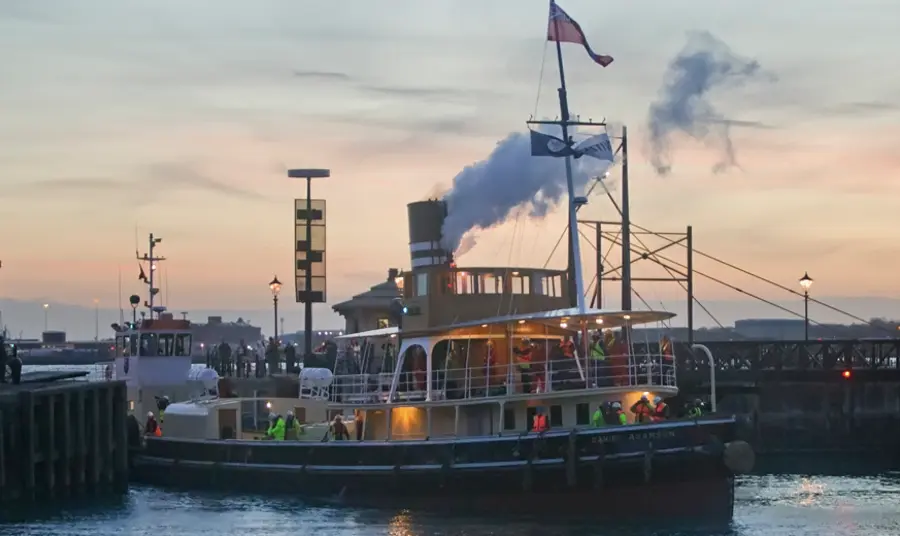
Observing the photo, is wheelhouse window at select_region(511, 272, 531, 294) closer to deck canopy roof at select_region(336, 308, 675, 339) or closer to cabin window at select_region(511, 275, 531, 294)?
cabin window at select_region(511, 275, 531, 294)

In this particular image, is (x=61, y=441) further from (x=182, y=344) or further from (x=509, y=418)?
(x=182, y=344)

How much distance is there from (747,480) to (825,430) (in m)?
11.1

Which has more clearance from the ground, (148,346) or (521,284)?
(521,284)

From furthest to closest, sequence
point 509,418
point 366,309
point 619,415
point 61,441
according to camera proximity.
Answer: point 366,309 → point 61,441 → point 509,418 → point 619,415

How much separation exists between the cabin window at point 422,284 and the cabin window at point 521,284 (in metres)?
2.38

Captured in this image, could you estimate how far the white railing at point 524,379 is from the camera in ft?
114

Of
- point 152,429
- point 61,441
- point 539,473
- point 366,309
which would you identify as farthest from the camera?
point 366,309

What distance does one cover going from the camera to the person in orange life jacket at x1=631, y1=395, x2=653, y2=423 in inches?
1347

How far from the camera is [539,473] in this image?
34.2m

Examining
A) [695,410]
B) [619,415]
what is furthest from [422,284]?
[695,410]

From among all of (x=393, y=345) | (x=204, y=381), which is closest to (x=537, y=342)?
(x=393, y=345)

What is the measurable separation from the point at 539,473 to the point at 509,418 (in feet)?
7.47

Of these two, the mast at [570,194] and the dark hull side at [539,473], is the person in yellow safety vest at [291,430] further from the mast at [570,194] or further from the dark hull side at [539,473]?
the mast at [570,194]

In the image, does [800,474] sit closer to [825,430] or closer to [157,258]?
[825,430]
